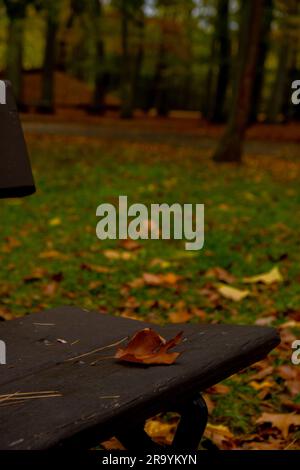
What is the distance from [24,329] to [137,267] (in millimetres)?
3922

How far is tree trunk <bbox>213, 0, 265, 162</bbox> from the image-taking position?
13.1m

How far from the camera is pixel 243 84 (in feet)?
43.4

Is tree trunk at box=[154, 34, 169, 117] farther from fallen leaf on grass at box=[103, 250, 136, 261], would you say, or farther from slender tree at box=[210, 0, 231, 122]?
fallen leaf on grass at box=[103, 250, 136, 261]

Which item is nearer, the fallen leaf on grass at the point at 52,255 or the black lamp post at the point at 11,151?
the black lamp post at the point at 11,151

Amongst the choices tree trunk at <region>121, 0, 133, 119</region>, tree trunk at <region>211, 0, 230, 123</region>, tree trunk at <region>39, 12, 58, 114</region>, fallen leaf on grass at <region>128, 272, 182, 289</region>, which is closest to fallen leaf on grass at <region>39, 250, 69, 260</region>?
fallen leaf on grass at <region>128, 272, 182, 289</region>

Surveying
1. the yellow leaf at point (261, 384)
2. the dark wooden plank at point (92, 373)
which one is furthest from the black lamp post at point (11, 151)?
the yellow leaf at point (261, 384)

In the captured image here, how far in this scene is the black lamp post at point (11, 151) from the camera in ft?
8.75

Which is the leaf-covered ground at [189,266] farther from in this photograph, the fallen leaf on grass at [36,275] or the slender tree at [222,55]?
the slender tree at [222,55]

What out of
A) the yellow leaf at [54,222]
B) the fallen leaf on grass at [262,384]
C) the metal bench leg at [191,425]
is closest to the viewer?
the metal bench leg at [191,425]

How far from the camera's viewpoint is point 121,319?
8.65 feet

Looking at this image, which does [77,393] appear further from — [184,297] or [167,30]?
[167,30]

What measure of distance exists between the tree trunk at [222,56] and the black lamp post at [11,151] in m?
28.5

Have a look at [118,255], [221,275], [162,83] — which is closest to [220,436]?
[221,275]
